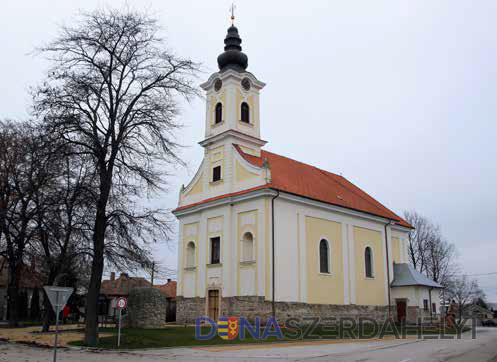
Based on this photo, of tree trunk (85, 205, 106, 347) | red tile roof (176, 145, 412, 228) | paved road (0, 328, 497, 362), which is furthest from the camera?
red tile roof (176, 145, 412, 228)

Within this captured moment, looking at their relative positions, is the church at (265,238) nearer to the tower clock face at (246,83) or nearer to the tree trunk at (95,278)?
the tower clock face at (246,83)

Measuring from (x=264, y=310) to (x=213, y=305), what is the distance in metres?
4.46

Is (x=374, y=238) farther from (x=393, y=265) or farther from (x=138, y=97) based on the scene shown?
(x=138, y=97)

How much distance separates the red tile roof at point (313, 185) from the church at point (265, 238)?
0.15 m

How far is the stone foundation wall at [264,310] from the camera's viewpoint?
2789 centimetres

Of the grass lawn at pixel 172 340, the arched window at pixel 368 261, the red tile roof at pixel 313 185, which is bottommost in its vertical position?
the grass lawn at pixel 172 340

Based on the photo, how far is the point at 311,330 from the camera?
1065 inches

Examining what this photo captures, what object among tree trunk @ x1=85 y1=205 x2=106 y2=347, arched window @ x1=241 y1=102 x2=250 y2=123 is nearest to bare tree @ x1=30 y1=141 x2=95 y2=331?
tree trunk @ x1=85 y1=205 x2=106 y2=347

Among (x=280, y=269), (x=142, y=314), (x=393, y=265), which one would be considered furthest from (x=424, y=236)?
(x=142, y=314)

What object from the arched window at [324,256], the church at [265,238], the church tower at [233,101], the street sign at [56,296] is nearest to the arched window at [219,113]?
the church tower at [233,101]

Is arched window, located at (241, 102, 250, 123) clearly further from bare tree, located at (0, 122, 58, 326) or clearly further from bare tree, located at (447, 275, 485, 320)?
bare tree, located at (447, 275, 485, 320)

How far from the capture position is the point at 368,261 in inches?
1444

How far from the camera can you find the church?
29094mm

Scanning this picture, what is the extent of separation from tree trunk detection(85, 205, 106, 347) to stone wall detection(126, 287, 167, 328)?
8.29 metres
